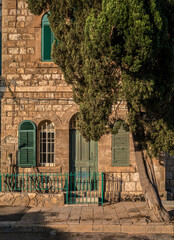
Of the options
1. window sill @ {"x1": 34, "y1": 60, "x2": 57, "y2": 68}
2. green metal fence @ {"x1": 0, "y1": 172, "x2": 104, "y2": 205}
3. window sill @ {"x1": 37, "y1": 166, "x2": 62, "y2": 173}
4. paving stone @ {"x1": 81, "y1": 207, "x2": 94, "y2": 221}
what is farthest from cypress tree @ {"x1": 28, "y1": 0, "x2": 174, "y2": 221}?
window sill @ {"x1": 37, "y1": 166, "x2": 62, "y2": 173}

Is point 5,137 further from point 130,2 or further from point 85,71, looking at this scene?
point 130,2

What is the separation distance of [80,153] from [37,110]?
209 cm

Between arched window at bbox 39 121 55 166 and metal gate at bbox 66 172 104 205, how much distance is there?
95 cm

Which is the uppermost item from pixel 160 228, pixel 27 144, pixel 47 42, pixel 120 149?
pixel 47 42

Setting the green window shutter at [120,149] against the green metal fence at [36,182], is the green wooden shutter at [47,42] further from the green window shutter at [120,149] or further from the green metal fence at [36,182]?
the green metal fence at [36,182]

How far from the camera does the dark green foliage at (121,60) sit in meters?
5.44

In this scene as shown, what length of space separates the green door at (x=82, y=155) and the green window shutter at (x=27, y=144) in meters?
1.28

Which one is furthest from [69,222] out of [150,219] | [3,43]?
[3,43]

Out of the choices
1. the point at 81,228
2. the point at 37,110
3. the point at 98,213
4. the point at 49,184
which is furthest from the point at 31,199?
the point at 37,110

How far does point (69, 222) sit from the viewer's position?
21.8 ft

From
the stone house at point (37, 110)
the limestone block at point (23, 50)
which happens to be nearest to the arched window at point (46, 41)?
the stone house at point (37, 110)

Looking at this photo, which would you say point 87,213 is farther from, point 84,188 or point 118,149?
point 118,149

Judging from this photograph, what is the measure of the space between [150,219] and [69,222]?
205cm

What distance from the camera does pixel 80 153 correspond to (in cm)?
919
